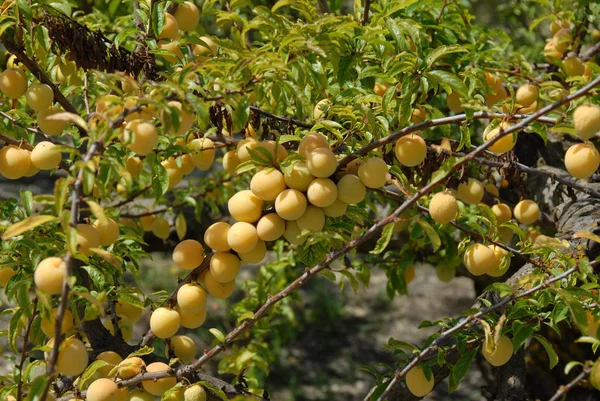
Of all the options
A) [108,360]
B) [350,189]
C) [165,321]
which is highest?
[350,189]

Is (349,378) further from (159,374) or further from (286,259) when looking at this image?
(159,374)

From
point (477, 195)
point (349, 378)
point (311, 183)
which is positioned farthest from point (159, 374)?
point (349, 378)

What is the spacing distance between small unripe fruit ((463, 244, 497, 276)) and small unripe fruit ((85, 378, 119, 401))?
2.34ft

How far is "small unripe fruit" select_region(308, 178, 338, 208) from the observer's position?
1.16m

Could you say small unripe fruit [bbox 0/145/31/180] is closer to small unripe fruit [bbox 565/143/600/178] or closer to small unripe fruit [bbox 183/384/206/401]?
small unripe fruit [bbox 183/384/206/401]

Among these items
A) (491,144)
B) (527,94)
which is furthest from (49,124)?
(527,94)

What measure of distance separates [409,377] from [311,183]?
1.56 ft

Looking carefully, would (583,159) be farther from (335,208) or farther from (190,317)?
(190,317)

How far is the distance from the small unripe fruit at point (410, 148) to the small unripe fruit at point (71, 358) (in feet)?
2.16

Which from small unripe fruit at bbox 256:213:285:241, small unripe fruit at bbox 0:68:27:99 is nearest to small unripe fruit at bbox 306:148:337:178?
small unripe fruit at bbox 256:213:285:241

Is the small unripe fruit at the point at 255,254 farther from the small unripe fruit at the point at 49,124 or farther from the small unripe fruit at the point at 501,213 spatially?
the small unripe fruit at the point at 501,213

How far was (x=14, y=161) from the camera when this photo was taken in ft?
4.16

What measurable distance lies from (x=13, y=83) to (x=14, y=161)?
0.15m

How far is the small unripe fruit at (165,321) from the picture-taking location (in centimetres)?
129
